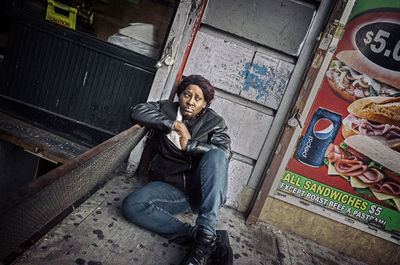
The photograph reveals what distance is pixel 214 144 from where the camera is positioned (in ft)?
6.68

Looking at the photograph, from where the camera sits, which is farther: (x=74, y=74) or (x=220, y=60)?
(x=74, y=74)

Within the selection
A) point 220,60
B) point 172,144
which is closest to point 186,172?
point 172,144

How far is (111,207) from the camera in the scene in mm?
1929

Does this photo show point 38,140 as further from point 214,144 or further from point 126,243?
point 214,144

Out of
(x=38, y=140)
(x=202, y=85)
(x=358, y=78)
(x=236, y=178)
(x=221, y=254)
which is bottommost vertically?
(x=38, y=140)

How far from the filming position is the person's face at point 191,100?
2.05 metres

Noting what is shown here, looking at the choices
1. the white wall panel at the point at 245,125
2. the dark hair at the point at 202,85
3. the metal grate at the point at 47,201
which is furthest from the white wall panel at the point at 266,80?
the metal grate at the point at 47,201

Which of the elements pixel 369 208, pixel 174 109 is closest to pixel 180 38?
pixel 174 109

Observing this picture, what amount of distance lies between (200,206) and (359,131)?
78.6 inches

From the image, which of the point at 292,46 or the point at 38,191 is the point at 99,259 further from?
the point at 292,46

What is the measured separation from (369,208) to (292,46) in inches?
80.9

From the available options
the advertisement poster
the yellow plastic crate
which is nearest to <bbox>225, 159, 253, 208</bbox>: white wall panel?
the advertisement poster

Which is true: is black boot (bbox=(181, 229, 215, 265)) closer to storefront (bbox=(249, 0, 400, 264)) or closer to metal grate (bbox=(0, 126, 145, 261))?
metal grate (bbox=(0, 126, 145, 261))

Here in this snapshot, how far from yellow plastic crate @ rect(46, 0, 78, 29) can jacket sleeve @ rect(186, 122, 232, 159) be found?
8.10ft
